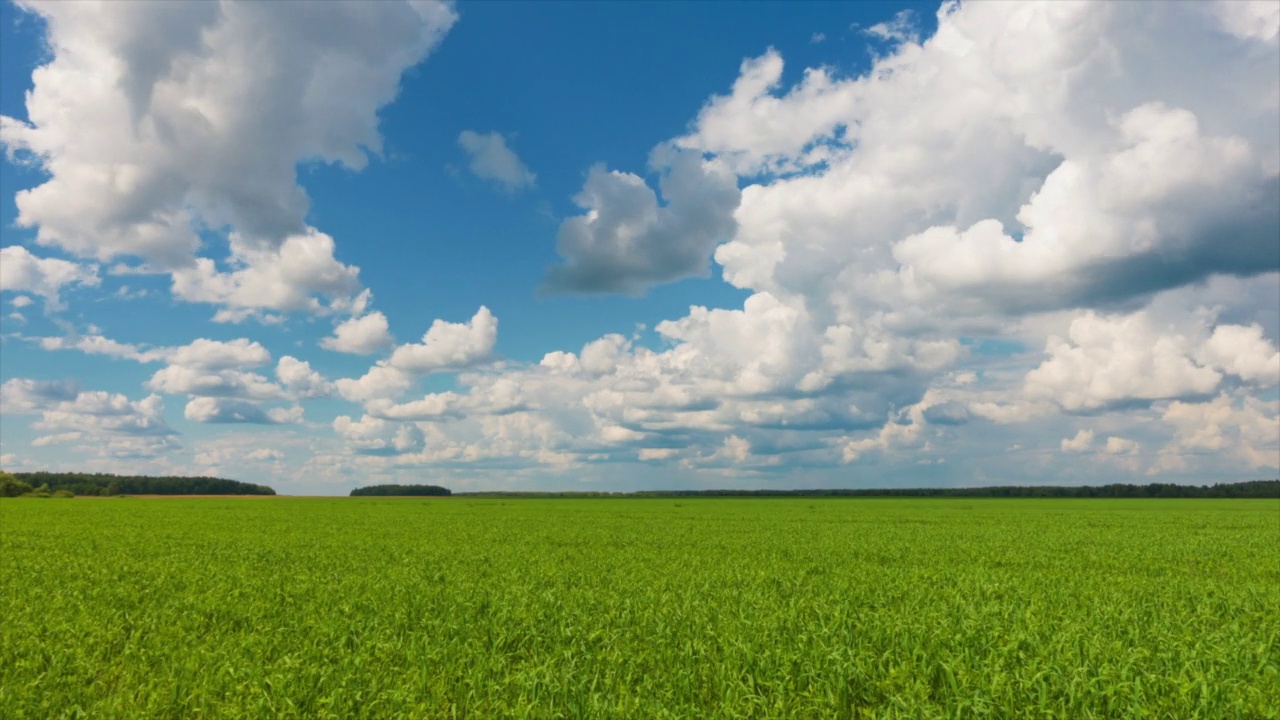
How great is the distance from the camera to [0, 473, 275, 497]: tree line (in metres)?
141

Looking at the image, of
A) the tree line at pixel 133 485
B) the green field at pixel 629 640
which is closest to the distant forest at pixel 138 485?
the tree line at pixel 133 485

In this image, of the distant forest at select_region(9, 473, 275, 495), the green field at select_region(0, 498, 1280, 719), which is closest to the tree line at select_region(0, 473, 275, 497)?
the distant forest at select_region(9, 473, 275, 495)

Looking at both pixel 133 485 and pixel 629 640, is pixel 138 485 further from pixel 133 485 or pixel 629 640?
pixel 629 640

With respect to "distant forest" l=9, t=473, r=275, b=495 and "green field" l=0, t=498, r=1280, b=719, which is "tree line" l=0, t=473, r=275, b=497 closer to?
"distant forest" l=9, t=473, r=275, b=495

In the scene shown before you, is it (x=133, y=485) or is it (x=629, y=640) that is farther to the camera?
(x=133, y=485)

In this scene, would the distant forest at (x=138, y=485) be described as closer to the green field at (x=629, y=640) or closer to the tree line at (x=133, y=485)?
the tree line at (x=133, y=485)

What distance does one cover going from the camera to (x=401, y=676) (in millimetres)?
8273

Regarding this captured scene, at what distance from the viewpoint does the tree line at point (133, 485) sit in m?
141

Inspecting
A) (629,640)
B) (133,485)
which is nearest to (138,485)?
(133,485)

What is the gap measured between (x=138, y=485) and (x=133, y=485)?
1099 mm

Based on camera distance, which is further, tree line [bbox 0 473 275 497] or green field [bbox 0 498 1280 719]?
tree line [bbox 0 473 275 497]

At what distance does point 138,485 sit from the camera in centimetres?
15562

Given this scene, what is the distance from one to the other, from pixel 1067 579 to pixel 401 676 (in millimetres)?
16530

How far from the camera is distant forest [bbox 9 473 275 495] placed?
144m
